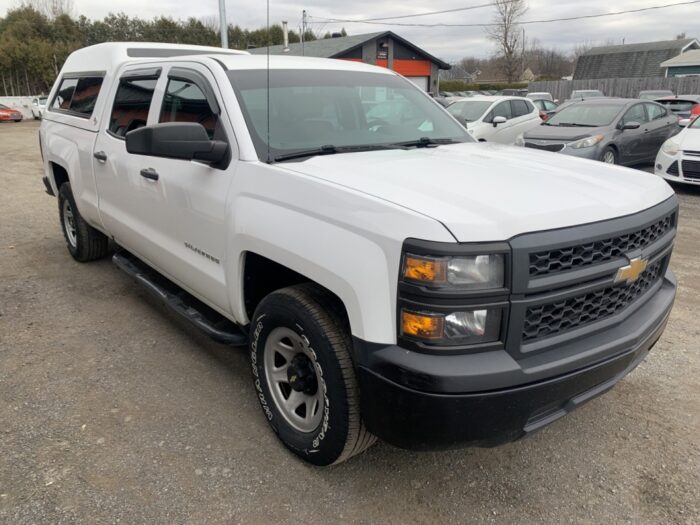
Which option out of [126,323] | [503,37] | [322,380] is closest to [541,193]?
[322,380]

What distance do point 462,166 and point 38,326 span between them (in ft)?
11.3

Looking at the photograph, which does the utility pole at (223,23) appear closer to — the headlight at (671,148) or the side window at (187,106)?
the headlight at (671,148)

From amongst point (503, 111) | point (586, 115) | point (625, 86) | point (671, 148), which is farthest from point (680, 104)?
point (625, 86)

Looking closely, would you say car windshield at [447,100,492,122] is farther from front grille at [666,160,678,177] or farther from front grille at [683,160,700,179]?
front grille at [683,160,700,179]

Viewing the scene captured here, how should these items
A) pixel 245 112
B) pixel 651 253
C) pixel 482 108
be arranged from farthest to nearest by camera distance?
pixel 482 108 < pixel 245 112 < pixel 651 253

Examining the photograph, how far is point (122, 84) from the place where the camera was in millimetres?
4332

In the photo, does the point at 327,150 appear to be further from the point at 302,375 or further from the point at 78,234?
the point at 78,234

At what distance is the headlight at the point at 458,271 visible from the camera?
6.53 feet

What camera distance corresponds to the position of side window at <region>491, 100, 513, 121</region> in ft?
43.8

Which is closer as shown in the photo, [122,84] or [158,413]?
[158,413]

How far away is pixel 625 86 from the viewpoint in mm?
34906

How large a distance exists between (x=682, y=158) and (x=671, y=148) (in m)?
0.30

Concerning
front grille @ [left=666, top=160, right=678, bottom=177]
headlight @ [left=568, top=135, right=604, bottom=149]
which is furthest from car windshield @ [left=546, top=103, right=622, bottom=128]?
front grille @ [left=666, top=160, right=678, bottom=177]

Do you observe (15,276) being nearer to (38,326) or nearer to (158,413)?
(38,326)
